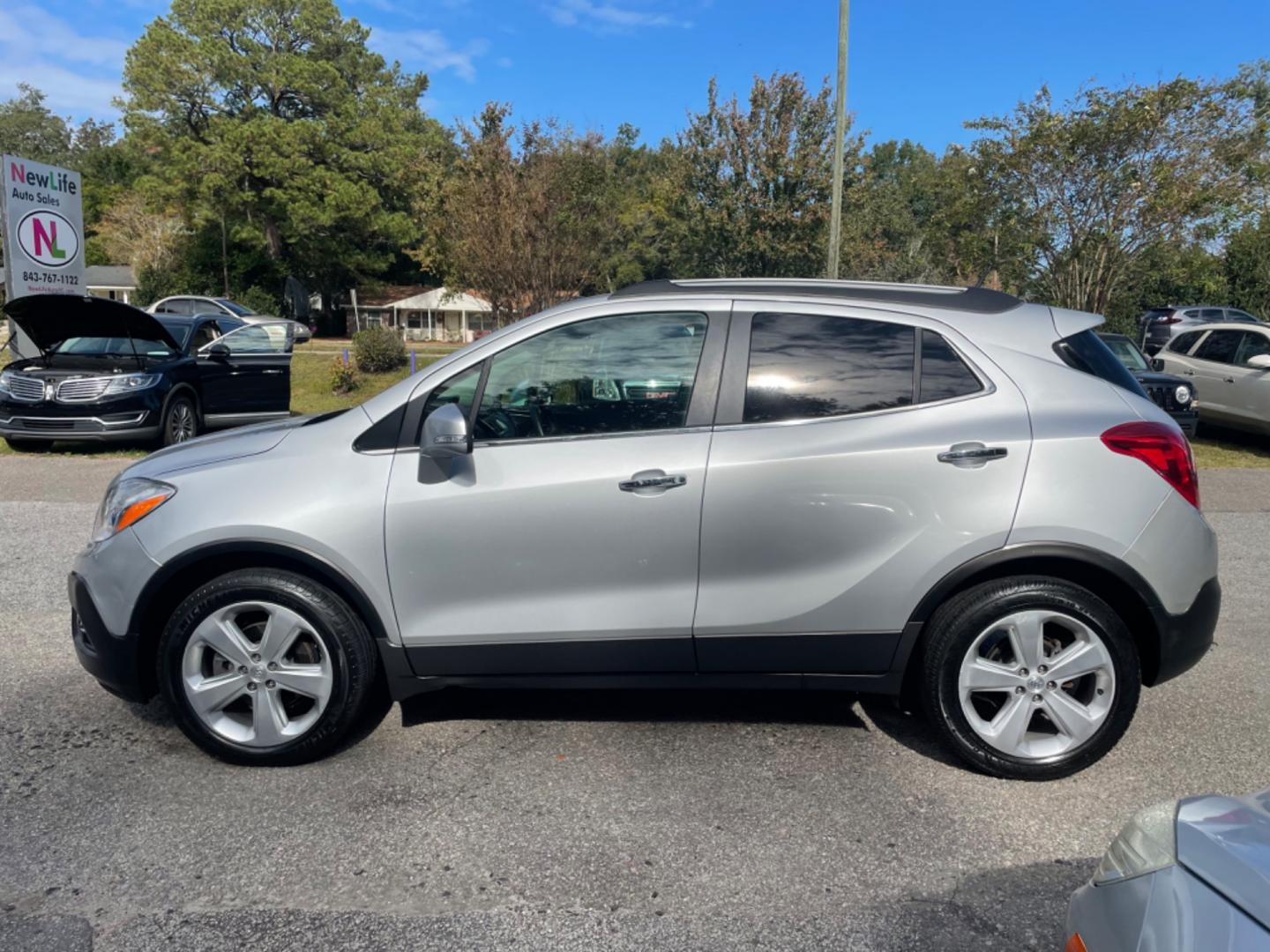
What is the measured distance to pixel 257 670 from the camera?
346 centimetres

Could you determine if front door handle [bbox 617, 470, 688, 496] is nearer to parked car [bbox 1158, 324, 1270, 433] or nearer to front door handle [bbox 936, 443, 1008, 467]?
front door handle [bbox 936, 443, 1008, 467]

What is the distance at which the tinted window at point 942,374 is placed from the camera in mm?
3428

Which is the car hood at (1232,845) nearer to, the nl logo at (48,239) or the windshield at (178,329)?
the windshield at (178,329)

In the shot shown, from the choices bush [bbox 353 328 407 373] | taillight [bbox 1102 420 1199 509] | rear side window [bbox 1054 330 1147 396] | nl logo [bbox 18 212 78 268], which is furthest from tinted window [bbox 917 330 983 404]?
bush [bbox 353 328 407 373]

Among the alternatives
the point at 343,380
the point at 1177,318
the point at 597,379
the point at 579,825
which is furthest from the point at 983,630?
the point at 1177,318

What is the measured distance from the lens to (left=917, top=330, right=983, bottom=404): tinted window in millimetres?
3428

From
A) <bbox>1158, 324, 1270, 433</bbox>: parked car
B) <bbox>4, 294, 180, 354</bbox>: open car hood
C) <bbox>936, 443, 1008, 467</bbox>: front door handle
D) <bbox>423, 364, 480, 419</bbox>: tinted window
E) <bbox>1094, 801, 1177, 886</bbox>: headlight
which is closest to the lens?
<bbox>1094, 801, 1177, 886</bbox>: headlight

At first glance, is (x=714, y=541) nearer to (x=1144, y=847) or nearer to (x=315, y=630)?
(x=315, y=630)

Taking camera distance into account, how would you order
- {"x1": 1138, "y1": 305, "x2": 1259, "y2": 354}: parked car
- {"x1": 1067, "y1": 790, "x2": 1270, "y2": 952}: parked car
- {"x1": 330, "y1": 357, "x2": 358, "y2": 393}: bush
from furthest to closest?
1. {"x1": 1138, "y1": 305, "x2": 1259, "y2": 354}: parked car
2. {"x1": 330, "y1": 357, "x2": 358, "y2": 393}: bush
3. {"x1": 1067, "y1": 790, "x2": 1270, "y2": 952}: parked car

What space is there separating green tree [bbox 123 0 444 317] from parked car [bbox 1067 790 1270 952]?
4663cm

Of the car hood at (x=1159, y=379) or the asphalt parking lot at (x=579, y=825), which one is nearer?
the asphalt parking lot at (x=579, y=825)

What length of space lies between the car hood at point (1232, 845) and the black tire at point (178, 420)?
11092 millimetres

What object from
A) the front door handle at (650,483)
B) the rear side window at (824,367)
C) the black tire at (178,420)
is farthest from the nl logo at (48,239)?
the rear side window at (824,367)

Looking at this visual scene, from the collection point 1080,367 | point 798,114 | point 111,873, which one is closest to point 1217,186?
point 798,114
